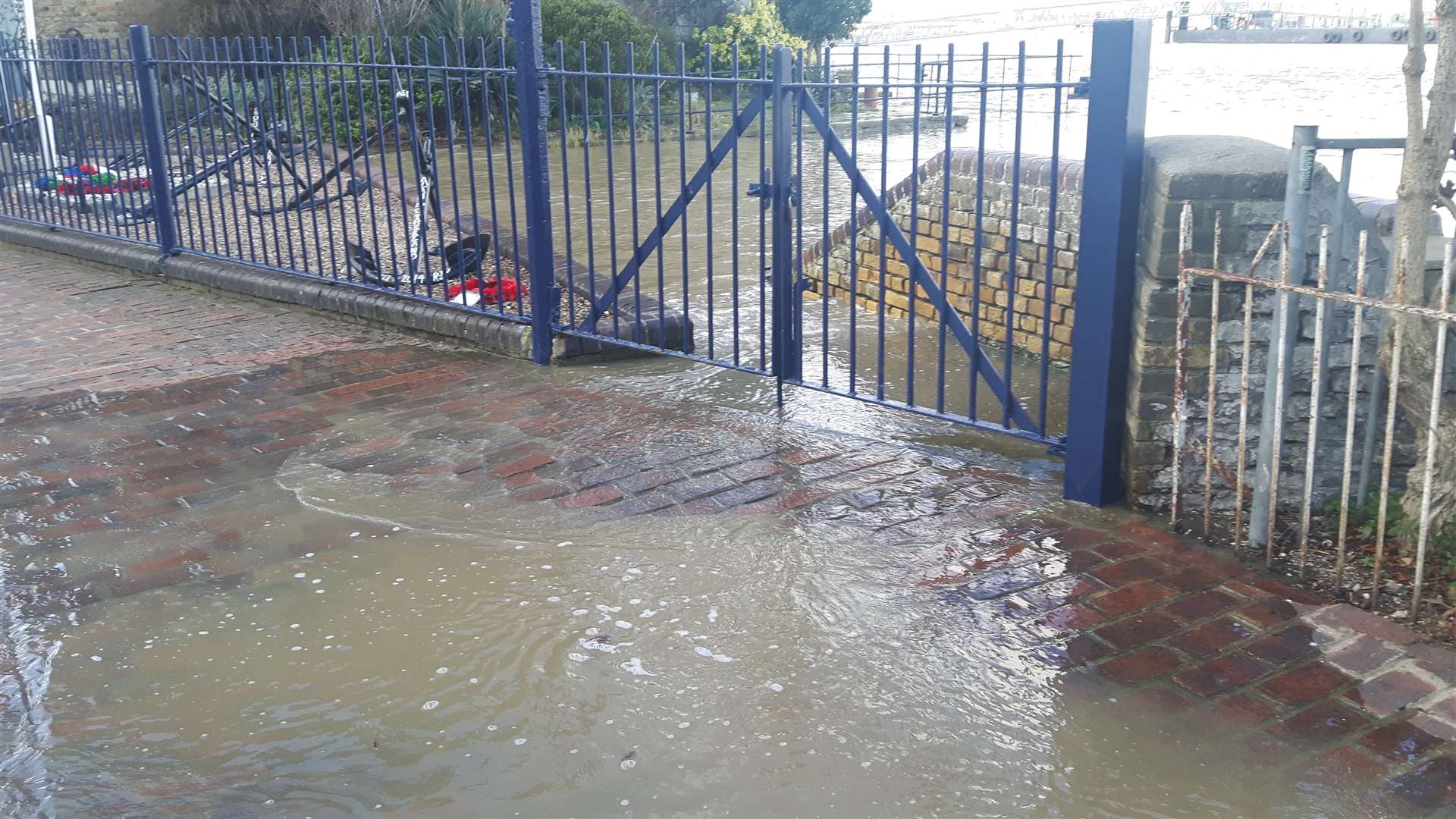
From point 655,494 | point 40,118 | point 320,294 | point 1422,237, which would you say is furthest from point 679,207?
point 40,118

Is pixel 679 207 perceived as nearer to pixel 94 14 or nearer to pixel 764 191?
pixel 764 191

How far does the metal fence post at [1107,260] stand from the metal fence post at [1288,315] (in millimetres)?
515

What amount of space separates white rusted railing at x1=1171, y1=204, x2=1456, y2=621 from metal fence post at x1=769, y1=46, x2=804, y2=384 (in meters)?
1.86

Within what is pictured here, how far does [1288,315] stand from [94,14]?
22.7m

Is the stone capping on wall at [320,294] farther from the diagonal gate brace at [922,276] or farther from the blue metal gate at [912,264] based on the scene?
the diagonal gate brace at [922,276]

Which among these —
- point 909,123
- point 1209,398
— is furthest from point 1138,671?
point 909,123

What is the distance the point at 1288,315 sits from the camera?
389 centimetres

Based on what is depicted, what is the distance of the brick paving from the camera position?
3.25 metres

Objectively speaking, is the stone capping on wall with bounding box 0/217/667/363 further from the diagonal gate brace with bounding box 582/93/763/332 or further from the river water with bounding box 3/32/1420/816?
the river water with bounding box 3/32/1420/816

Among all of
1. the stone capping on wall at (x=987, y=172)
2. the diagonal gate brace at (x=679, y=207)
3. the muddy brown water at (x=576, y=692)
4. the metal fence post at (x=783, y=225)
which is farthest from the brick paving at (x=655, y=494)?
the stone capping on wall at (x=987, y=172)

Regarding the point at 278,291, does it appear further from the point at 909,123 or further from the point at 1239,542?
the point at 909,123

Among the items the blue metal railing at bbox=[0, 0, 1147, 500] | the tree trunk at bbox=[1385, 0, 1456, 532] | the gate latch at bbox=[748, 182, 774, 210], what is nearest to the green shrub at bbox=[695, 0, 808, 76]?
the blue metal railing at bbox=[0, 0, 1147, 500]

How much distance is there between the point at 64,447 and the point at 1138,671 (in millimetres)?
4717

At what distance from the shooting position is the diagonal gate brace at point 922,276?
191 inches
